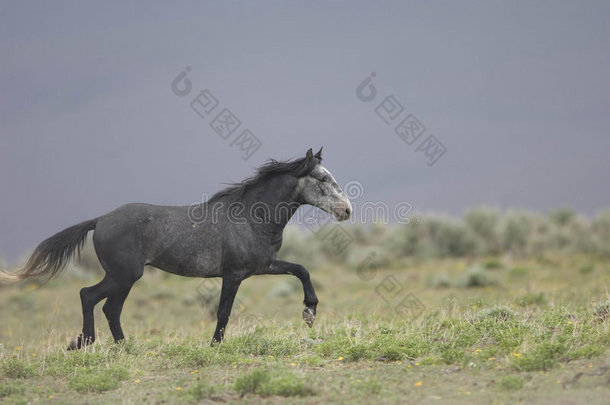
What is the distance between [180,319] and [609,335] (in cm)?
1431

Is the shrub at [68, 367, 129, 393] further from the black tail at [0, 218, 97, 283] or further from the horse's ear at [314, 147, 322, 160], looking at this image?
the horse's ear at [314, 147, 322, 160]

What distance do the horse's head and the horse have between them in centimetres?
2

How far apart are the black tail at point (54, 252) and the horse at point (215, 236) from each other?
2 cm

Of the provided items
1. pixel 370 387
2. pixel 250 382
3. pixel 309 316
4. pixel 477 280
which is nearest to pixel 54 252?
pixel 309 316

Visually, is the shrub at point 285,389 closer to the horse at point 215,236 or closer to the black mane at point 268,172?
the horse at point 215,236

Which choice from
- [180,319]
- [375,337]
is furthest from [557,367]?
[180,319]

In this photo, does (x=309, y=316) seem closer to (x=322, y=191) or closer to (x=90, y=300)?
(x=322, y=191)

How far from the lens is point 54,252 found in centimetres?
1026

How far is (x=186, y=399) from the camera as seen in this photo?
275 inches

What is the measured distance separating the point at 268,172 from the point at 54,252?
12.1 ft

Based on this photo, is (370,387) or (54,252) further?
(54,252)

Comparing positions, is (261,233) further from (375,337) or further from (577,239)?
(577,239)

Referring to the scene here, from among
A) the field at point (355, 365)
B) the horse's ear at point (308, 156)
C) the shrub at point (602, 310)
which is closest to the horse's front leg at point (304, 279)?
the field at point (355, 365)

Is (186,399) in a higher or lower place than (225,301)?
lower
